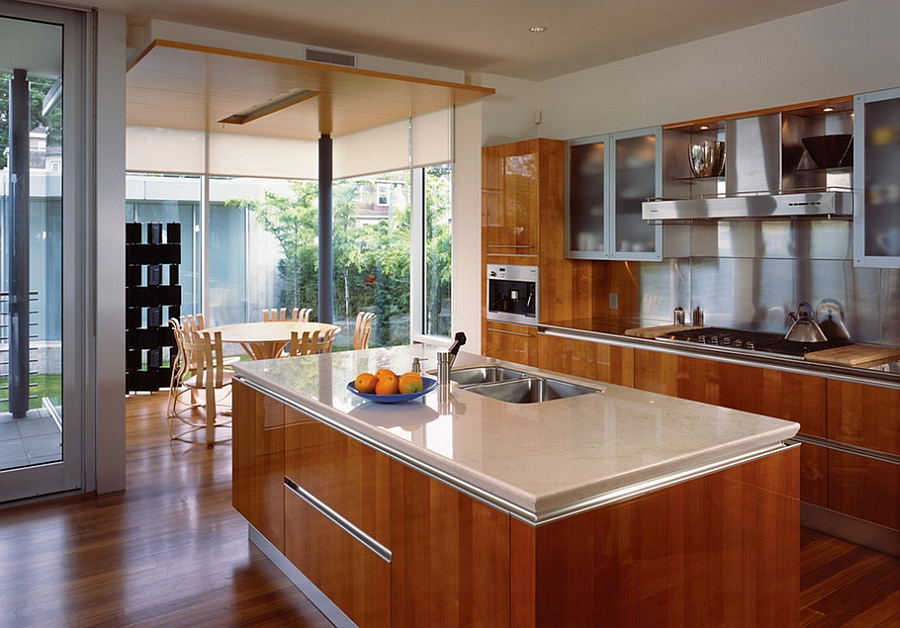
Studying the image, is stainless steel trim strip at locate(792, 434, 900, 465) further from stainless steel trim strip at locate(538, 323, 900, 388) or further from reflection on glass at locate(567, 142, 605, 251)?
reflection on glass at locate(567, 142, 605, 251)

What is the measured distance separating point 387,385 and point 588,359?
283 cm

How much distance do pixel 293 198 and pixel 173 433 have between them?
3.86 metres

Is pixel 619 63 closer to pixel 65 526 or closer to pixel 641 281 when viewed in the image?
pixel 641 281

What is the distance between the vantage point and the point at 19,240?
4441 millimetres

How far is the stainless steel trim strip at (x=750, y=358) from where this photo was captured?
3.67m

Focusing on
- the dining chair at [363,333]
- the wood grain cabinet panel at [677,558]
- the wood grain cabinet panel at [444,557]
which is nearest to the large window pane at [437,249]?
the dining chair at [363,333]

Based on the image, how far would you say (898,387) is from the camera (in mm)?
3533

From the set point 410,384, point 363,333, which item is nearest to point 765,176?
point 410,384

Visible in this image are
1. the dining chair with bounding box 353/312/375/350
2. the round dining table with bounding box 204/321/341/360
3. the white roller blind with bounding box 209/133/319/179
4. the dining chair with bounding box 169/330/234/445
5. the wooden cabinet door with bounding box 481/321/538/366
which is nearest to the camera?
the dining chair with bounding box 169/330/234/445

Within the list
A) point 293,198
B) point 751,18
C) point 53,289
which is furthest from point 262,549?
point 293,198

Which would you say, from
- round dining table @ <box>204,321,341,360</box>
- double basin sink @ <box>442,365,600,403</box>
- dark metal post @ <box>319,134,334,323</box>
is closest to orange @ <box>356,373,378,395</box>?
double basin sink @ <box>442,365,600,403</box>

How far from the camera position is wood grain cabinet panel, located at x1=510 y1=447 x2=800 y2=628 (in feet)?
6.05

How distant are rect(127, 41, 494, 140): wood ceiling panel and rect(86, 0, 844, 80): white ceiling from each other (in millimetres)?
220

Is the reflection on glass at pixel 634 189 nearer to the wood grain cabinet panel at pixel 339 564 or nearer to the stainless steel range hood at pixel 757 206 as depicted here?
the stainless steel range hood at pixel 757 206
